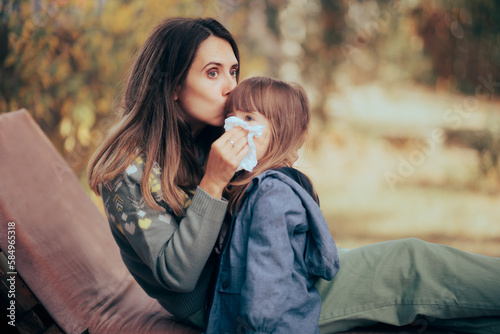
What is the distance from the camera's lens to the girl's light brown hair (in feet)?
5.49

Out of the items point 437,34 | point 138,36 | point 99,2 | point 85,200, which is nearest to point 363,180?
point 437,34

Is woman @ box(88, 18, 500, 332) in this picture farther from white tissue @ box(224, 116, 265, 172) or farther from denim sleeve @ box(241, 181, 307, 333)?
denim sleeve @ box(241, 181, 307, 333)

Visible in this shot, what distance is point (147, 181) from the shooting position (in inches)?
64.1

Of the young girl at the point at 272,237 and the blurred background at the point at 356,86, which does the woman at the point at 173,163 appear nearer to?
the young girl at the point at 272,237

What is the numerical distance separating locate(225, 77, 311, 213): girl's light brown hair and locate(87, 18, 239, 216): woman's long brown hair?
8.5 inches

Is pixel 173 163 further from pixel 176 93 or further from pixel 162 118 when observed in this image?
pixel 176 93

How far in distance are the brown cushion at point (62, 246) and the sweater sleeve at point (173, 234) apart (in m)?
0.33

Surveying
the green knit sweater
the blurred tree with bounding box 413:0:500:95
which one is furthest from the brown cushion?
the blurred tree with bounding box 413:0:500:95

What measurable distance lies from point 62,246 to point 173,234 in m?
0.72

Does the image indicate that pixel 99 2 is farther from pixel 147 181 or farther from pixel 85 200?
pixel 147 181

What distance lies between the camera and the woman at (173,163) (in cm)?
154

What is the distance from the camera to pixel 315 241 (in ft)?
4.97

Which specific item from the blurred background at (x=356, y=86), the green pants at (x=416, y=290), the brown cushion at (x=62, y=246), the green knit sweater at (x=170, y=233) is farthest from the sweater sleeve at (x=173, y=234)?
the blurred background at (x=356, y=86)

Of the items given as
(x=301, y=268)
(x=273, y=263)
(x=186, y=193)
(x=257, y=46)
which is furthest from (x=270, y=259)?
(x=257, y=46)
